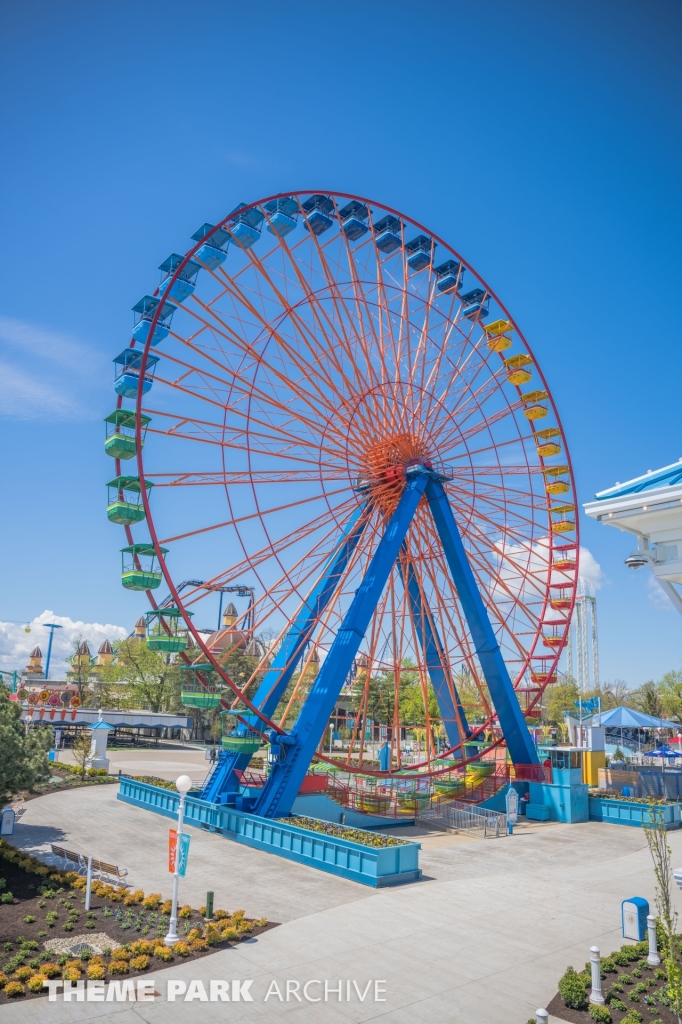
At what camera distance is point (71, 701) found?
1956 inches

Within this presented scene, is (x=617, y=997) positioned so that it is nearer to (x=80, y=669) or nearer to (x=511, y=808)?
(x=511, y=808)

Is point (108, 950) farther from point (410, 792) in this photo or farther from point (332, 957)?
point (410, 792)

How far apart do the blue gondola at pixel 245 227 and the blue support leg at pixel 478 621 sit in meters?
10.1

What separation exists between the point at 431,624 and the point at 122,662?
2239 inches

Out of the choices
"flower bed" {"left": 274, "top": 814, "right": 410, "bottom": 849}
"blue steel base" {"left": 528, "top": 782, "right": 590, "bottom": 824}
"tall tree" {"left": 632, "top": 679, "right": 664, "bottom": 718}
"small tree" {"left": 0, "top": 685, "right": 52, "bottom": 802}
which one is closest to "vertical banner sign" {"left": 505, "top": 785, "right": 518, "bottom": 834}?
"blue steel base" {"left": 528, "top": 782, "right": 590, "bottom": 824}

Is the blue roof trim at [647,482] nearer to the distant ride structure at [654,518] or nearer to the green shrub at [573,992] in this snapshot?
the distant ride structure at [654,518]

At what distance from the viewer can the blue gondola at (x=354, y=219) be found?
84.6 feet

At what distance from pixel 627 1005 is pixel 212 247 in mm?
20504

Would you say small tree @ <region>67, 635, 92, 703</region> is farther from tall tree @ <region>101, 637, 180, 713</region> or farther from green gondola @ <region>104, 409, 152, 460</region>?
green gondola @ <region>104, 409, 152, 460</region>

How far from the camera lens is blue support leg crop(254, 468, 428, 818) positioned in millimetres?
20766

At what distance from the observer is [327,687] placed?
21.9 meters

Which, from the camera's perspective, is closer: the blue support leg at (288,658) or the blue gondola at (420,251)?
the blue support leg at (288,658)

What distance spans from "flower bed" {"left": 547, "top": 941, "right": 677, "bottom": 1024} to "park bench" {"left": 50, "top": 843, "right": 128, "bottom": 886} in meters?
8.53

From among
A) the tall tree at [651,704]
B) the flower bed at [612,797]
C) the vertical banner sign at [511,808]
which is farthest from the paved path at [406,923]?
the tall tree at [651,704]
